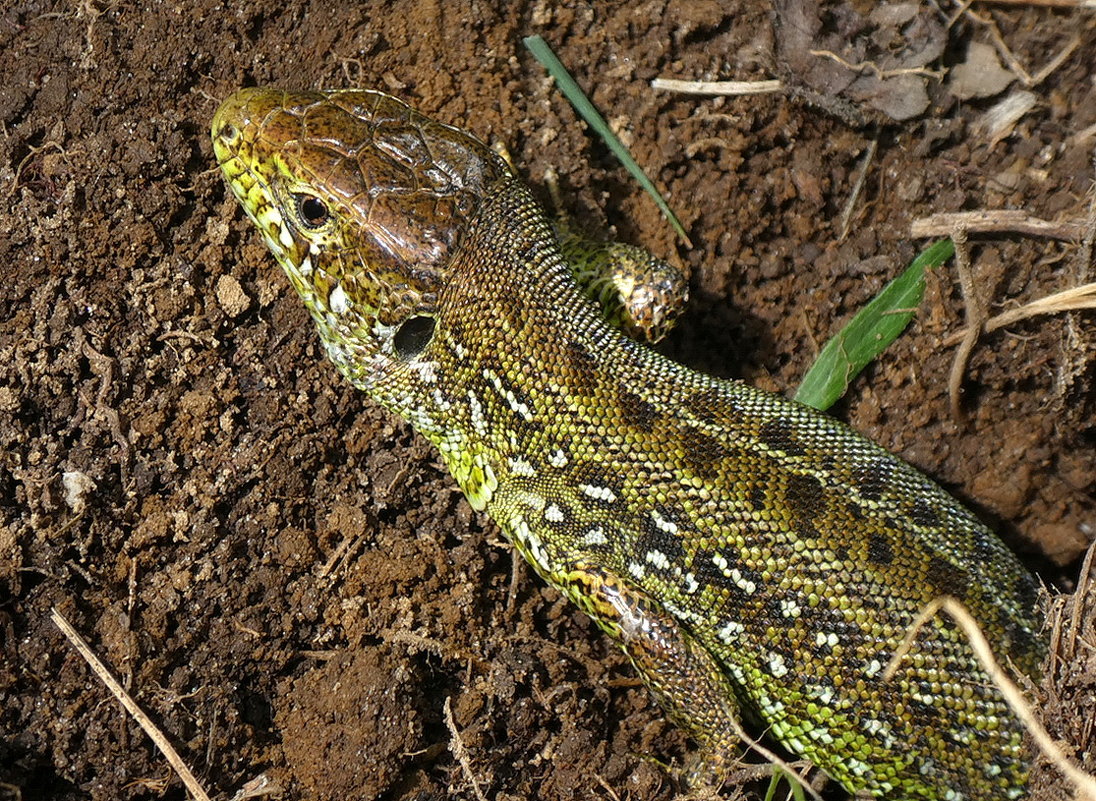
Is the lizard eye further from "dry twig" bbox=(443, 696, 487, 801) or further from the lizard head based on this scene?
"dry twig" bbox=(443, 696, 487, 801)

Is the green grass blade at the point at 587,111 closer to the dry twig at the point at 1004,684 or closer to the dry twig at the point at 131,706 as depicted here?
the dry twig at the point at 1004,684

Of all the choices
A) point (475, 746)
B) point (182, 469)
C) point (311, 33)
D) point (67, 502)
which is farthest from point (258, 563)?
point (311, 33)

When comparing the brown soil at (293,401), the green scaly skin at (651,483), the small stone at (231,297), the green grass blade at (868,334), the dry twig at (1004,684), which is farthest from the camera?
the green grass blade at (868,334)

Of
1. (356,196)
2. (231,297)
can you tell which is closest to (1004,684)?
(356,196)

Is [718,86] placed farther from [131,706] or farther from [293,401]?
[131,706]

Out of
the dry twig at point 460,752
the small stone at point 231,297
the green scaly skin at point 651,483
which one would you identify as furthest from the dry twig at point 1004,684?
the small stone at point 231,297

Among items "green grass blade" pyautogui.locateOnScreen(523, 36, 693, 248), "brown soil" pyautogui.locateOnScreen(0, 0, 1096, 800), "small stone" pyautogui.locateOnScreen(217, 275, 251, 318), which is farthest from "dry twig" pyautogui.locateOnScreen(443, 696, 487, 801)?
"green grass blade" pyautogui.locateOnScreen(523, 36, 693, 248)
